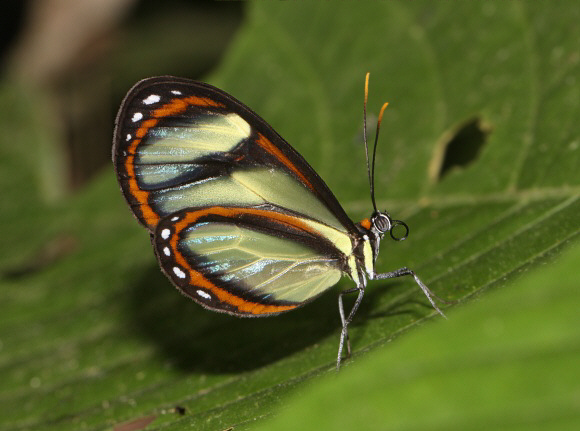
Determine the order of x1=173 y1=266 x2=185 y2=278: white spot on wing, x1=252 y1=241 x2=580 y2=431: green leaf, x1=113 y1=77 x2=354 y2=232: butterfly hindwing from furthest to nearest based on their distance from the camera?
x1=173 y1=266 x2=185 y2=278: white spot on wing < x1=113 y1=77 x2=354 y2=232: butterfly hindwing < x1=252 y1=241 x2=580 y2=431: green leaf

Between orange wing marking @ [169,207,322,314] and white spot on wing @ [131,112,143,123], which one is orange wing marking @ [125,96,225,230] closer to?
white spot on wing @ [131,112,143,123]

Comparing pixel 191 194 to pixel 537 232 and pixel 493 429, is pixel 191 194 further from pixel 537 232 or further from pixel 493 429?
pixel 493 429

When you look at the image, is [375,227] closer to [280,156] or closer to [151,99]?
[280,156]

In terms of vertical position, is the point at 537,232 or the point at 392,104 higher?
the point at 392,104

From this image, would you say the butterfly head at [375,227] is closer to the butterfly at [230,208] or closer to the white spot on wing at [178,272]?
the butterfly at [230,208]

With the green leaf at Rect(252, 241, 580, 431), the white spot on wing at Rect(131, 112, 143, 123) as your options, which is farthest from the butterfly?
the green leaf at Rect(252, 241, 580, 431)

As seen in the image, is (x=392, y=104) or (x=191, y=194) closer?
(x=191, y=194)

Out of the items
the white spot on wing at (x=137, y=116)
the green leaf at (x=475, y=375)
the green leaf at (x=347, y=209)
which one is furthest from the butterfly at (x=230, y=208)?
the green leaf at (x=475, y=375)

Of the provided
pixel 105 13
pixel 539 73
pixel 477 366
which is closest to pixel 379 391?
pixel 477 366
